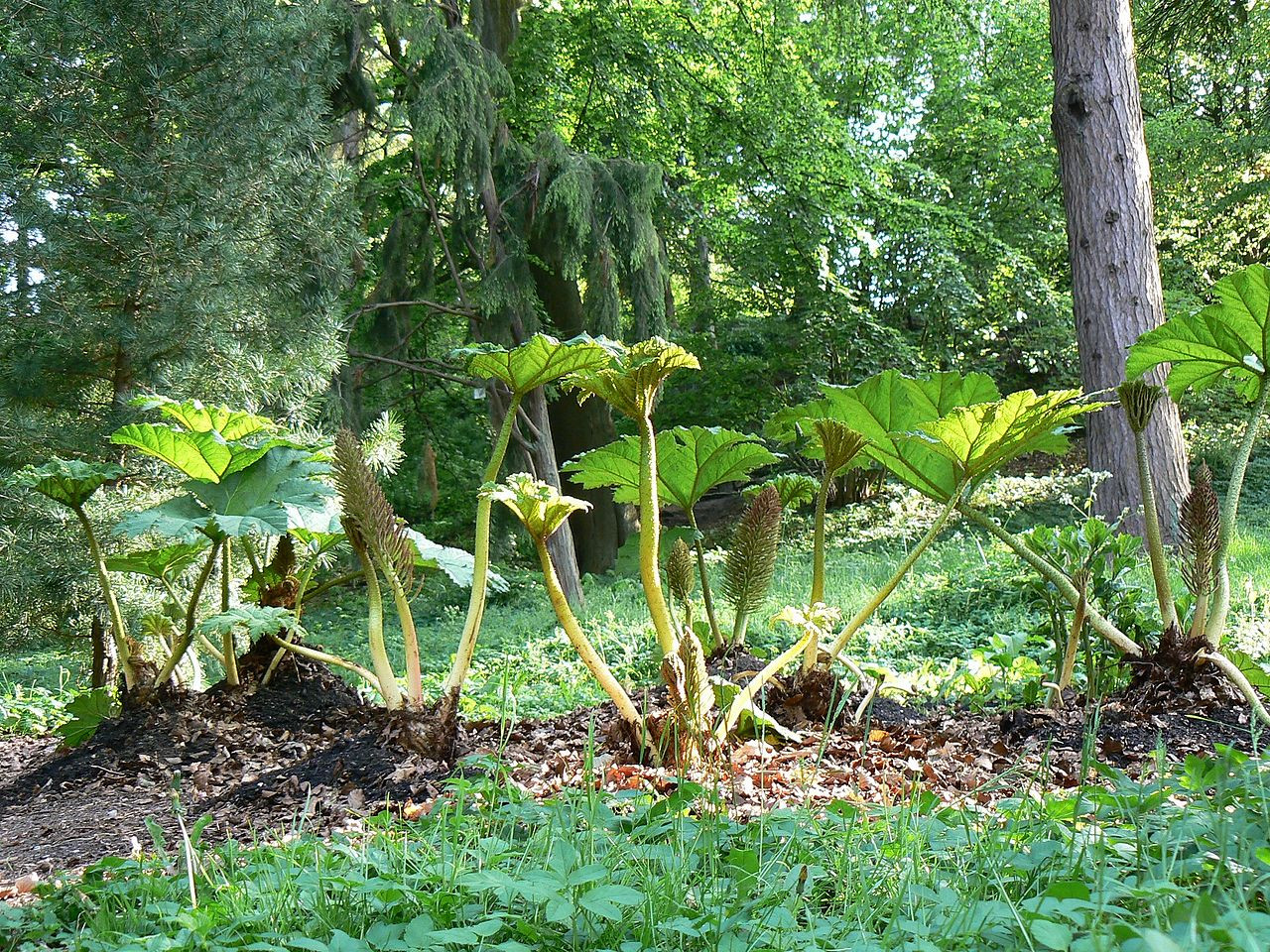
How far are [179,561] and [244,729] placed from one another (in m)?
0.61

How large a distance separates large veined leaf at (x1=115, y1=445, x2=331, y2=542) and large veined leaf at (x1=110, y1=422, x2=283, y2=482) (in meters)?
0.04

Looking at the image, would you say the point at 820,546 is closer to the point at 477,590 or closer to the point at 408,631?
the point at 477,590

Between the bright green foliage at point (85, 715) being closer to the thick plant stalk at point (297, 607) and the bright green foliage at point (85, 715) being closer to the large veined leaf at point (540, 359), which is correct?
the thick plant stalk at point (297, 607)

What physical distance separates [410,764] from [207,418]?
4.13 ft

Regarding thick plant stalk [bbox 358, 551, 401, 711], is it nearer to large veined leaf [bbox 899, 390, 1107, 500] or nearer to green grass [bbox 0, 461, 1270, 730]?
green grass [bbox 0, 461, 1270, 730]

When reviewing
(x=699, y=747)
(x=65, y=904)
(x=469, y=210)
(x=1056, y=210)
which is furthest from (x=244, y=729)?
(x=1056, y=210)

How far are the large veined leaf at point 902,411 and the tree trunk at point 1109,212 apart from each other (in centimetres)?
370

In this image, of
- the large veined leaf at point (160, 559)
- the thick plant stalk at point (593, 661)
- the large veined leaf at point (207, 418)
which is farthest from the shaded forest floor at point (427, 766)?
the large veined leaf at point (207, 418)

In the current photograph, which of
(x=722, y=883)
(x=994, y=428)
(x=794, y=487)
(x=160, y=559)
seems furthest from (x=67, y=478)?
(x=994, y=428)

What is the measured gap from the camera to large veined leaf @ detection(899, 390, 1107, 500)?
2449mm

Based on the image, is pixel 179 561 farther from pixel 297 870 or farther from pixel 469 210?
pixel 469 210

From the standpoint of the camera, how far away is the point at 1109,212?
241 inches

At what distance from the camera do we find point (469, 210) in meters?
8.85

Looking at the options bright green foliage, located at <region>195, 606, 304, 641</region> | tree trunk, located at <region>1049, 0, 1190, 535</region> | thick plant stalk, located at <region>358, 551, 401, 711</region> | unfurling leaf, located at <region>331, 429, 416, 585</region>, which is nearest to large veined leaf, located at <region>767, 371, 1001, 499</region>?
unfurling leaf, located at <region>331, 429, 416, 585</region>
